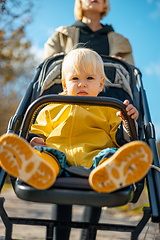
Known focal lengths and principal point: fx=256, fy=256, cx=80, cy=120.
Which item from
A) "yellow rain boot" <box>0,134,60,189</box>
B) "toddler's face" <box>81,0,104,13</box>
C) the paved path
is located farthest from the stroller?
"toddler's face" <box>81,0,104,13</box>

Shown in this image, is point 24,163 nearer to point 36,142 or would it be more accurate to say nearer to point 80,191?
point 80,191

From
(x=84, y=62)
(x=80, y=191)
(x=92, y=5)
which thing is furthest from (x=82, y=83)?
(x=92, y=5)

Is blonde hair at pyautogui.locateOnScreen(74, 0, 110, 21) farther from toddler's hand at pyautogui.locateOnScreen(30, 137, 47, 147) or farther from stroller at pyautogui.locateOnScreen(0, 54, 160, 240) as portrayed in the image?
toddler's hand at pyautogui.locateOnScreen(30, 137, 47, 147)

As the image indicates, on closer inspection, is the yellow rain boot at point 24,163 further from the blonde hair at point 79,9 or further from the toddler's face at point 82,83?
the blonde hair at point 79,9

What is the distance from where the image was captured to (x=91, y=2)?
233 centimetres

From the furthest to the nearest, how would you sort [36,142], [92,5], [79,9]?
1. [79,9]
2. [92,5]
3. [36,142]

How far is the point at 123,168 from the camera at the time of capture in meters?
0.85

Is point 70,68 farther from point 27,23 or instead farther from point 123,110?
point 27,23

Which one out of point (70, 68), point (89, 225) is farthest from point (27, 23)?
point (89, 225)

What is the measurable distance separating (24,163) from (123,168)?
0.33 metres

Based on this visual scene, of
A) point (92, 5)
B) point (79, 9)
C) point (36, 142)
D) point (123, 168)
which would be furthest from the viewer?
point (79, 9)

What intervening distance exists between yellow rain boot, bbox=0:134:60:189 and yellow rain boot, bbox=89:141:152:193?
16 cm

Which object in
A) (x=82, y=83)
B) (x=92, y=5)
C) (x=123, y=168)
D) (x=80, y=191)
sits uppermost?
(x=92, y=5)

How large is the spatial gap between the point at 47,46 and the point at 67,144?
1.37 meters
